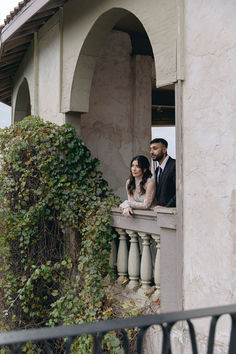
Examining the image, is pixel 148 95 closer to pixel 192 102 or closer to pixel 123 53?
pixel 123 53

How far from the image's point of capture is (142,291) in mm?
4832

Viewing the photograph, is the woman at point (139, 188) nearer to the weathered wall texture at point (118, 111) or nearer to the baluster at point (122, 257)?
the baluster at point (122, 257)

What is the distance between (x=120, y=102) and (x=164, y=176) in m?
3.10

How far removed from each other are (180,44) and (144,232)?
201cm

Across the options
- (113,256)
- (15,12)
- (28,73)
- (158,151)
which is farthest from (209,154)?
(28,73)

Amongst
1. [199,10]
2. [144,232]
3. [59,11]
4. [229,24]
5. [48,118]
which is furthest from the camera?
[48,118]

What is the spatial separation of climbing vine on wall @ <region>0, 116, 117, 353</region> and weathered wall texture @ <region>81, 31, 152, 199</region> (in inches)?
40.0

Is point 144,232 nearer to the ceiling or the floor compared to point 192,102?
nearer to the floor

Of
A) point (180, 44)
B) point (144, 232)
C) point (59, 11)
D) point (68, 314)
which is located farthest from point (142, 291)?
point (59, 11)

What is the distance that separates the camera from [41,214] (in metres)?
6.19

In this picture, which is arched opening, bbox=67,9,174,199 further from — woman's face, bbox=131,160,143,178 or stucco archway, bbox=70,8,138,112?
woman's face, bbox=131,160,143,178

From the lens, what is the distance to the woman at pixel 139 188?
4953 millimetres

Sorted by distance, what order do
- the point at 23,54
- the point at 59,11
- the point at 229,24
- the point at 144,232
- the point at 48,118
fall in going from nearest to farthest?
the point at 229,24 → the point at 144,232 → the point at 59,11 → the point at 48,118 → the point at 23,54

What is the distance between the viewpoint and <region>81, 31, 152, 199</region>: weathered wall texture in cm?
739
